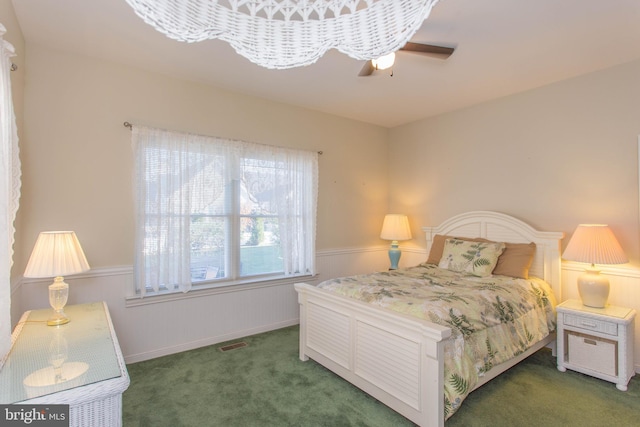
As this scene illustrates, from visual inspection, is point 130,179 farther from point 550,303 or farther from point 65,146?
point 550,303

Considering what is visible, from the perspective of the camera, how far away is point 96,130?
9.16 ft

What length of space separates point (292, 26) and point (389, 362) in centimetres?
202

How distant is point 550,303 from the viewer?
2982mm

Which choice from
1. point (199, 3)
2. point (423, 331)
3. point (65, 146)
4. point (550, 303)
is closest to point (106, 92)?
point (65, 146)

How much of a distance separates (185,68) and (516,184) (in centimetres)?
349

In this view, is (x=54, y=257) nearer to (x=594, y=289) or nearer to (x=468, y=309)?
(x=468, y=309)

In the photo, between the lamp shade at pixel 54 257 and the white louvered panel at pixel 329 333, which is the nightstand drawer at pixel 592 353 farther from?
the lamp shade at pixel 54 257

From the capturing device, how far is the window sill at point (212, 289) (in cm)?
297

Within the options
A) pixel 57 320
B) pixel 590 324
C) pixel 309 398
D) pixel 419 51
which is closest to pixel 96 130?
pixel 57 320

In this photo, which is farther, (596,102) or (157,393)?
(596,102)

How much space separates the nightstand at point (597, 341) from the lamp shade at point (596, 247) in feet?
1.37

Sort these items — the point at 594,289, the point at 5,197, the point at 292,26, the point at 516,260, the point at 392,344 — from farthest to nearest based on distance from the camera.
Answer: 1. the point at 516,260
2. the point at 594,289
3. the point at 392,344
4. the point at 5,197
5. the point at 292,26

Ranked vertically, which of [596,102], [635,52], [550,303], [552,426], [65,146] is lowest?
[552,426]

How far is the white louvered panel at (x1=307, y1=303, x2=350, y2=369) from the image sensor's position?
2555 millimetres
